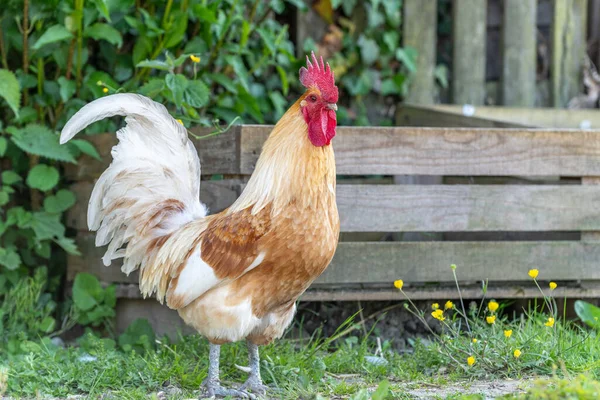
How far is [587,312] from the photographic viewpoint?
14.6ft

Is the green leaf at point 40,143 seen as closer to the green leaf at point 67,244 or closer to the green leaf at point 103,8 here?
the green leaf at point 67,244

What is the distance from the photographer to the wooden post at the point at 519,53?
622 cm

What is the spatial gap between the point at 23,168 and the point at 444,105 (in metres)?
3.14

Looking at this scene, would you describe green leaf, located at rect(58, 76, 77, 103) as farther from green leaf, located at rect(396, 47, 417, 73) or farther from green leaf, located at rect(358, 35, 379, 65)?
green leaf, located at rect(396, 47, 417, 73)

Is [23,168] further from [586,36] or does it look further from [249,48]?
[586,36]

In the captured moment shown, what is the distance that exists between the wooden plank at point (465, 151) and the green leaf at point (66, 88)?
1.67 m

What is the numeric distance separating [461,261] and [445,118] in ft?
4.50

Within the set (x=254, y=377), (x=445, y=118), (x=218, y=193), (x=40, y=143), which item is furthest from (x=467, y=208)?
(x=40, y=143)

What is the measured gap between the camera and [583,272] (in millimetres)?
4598

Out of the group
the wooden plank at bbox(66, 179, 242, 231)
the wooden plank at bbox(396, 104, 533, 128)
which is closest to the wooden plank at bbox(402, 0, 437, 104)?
the wooden plank at bbox(396, 104, 533, 128)

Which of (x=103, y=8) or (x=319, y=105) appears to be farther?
(x=103, y=8)

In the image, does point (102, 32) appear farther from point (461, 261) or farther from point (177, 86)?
point (461, 261)

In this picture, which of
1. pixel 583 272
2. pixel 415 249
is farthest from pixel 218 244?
pixel 583 272

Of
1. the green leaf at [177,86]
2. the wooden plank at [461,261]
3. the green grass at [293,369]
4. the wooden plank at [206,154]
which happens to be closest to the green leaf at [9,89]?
the wooden plank at [206,154]
